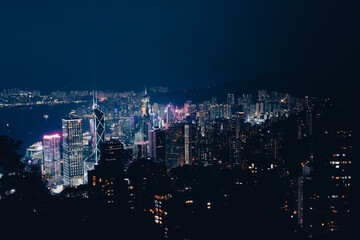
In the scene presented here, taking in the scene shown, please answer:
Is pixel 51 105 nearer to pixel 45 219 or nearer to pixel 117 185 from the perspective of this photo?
pixel 117 185

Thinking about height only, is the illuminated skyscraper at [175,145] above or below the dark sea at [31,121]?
below

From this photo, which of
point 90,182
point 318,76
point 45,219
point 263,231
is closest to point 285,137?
point 318,76

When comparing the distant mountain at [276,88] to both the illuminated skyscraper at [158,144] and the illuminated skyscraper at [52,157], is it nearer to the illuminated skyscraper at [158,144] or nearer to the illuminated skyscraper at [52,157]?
the illuminated skyscraper at [158,144]

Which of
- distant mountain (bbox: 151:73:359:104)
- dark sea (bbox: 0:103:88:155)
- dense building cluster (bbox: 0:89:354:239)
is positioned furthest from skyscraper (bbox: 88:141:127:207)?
distant mountain (bbox: 151:73:359:104)

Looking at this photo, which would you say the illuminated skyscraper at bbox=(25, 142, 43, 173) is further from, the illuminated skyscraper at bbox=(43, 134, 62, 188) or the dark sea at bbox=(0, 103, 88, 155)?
the illuminated skyscraper at bbox=(43, 134, 62, 188)

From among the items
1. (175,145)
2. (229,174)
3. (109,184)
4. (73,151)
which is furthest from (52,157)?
(229,174)

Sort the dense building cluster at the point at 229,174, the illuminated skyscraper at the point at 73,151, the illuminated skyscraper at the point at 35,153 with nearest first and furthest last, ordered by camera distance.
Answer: the dense building cluster at the point at 229,174, the illuminated skyscraper at the point at 35,153, the illuminated skyscraper at the point at 73,151

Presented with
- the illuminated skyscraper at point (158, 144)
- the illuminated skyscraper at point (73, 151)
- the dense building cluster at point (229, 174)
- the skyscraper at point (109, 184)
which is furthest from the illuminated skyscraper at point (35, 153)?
the skyscraper at point (109, 184)
